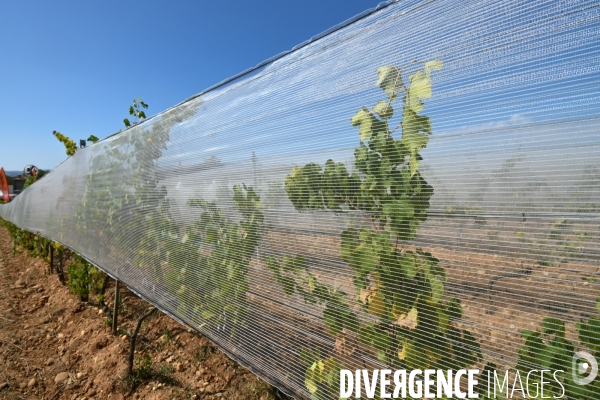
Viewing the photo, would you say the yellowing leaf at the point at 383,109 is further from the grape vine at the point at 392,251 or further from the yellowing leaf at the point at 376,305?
the yellowing leaf at the point at 376,305

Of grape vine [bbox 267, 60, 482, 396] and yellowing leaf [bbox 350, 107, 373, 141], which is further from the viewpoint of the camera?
yellowing leaf [bbox 350, 107, 373, 141]

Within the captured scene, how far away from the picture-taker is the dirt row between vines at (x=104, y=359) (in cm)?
203

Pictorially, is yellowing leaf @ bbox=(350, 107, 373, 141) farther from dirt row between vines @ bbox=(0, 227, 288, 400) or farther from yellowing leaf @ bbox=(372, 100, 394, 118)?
dirt row between vines @ bbox=(0, 227, 288, 400)

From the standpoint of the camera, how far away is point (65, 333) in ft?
9.74

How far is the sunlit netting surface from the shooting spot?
72cm

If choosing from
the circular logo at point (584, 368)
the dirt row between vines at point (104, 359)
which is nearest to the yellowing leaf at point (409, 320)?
the circular logo at point (584, 368)

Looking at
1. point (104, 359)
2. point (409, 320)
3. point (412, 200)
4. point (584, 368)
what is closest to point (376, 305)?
point (409, 320)

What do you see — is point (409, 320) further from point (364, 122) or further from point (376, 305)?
point (364, 122)

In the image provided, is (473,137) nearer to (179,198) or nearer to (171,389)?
(179,198)

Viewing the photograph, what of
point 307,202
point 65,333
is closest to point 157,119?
point 307,202

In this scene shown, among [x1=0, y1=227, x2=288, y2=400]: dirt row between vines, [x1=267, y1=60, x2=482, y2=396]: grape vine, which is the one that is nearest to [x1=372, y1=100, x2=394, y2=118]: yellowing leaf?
[x1=267, y1=60, x2=482, y2=396]: grape vine

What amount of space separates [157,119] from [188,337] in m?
1.52

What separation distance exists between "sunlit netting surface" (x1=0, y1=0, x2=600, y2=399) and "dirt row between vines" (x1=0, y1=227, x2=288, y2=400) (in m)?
0.50

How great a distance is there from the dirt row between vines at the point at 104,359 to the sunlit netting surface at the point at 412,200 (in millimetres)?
496
